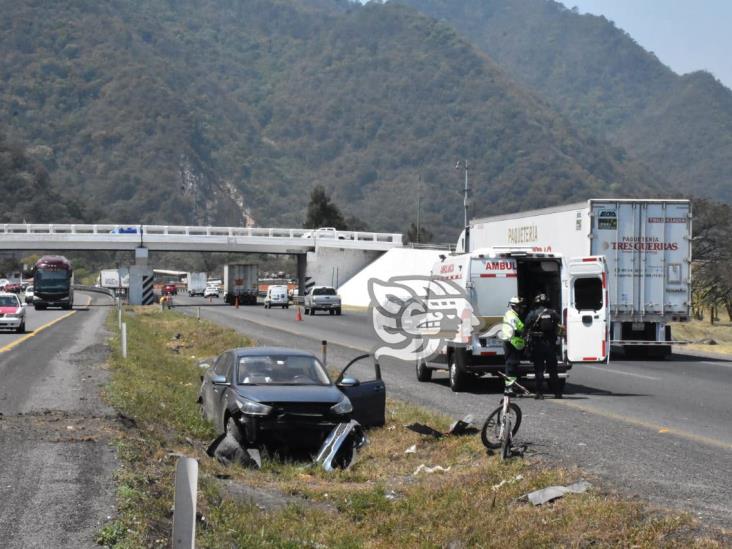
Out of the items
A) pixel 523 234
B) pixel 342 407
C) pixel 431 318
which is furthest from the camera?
pixel 523 234

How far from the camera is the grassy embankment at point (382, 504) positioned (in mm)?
7992

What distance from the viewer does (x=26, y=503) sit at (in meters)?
8.26

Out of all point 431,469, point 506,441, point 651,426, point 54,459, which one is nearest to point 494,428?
point 506,441

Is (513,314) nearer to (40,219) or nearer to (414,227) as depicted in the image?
(414,227)

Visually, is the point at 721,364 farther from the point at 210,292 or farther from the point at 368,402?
the point at 210,292

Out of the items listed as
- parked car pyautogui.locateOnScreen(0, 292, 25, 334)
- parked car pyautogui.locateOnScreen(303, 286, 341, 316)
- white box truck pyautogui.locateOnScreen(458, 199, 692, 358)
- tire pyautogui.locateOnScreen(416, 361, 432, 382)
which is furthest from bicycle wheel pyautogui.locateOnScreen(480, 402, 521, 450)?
parked car pyautogui.locateOnScreen(303, 286, 341, 316)

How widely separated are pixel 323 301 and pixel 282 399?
48.6 meters

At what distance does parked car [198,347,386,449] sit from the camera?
470 inches

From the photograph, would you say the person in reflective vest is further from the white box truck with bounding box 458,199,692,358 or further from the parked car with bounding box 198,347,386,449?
the white box truck with bounding box 458,199,692,358

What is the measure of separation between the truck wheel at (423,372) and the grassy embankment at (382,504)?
7.30 metres

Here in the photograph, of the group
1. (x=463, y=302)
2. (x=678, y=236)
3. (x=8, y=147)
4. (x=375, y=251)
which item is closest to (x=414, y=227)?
(x=375, y=251)

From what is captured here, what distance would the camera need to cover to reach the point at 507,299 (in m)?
18.8

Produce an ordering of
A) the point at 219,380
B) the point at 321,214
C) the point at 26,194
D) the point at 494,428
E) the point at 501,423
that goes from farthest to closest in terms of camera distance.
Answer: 1. the point at 26,194
2. the point at 321,214
3. the point at 219,380
4. the point at 494,428
5. the point at 501,423

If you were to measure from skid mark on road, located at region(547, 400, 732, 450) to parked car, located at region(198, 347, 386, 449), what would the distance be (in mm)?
3591
